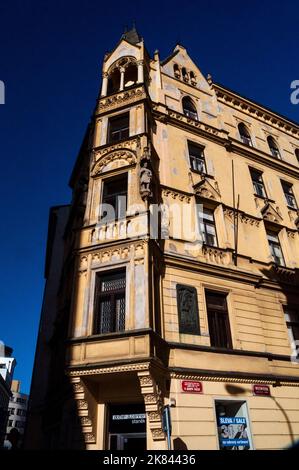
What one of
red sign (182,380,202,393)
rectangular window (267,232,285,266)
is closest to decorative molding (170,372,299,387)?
red sign (182,380,202,393)

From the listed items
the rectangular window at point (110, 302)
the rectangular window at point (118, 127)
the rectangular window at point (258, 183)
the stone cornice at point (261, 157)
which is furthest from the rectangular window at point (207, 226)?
the stone cornice at point (261, 157)

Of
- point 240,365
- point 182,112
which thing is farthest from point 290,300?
point 182,112

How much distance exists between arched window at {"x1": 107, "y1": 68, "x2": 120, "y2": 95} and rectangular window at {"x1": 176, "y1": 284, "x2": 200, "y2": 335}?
1397cm

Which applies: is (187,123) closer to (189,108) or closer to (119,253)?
(189,108)

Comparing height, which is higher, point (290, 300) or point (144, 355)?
point (290, 300)

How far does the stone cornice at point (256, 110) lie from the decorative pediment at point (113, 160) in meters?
11.6

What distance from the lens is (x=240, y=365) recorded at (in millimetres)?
12305

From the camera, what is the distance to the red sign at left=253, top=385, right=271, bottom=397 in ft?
39.4

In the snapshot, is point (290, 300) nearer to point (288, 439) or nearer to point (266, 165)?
point (288, 439)

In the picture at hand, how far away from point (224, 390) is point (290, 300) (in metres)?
6.42

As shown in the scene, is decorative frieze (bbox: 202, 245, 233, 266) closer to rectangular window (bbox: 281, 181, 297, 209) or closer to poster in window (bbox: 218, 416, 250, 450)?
poster in window (bbox: 218, 416, 250, 450)

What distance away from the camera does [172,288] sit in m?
12.9

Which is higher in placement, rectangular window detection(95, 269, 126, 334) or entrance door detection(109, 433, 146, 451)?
rectangular window detection(95, 269, 126, 334)

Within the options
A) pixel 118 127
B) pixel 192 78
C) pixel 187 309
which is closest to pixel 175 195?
pixel 118 127
